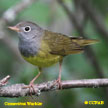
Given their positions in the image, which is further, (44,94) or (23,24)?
(44,94)

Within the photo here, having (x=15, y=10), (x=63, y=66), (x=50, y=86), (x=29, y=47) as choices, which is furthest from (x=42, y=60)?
(x=15, y=10)

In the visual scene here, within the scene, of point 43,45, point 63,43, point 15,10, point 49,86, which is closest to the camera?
point 49,86

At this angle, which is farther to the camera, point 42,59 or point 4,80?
point 42,59

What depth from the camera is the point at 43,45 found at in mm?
5461

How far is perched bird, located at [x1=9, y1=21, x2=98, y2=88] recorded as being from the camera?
514 centimetres

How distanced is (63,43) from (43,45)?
55 cm

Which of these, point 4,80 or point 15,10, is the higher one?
point 15,10

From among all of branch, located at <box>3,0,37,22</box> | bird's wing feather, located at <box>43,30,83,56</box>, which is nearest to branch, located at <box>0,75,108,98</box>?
bird's wing feather, located at <box>43,30,83,56</box>

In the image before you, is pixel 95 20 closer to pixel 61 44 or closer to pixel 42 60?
pixel 61 44

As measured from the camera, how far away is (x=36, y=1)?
22.6 feet

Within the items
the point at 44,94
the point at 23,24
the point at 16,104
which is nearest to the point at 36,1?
the point at 23,24

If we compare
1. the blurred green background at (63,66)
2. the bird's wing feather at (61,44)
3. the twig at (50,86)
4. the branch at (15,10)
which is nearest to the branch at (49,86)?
the twig at (50,86)

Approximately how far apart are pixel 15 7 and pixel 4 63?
1550mm

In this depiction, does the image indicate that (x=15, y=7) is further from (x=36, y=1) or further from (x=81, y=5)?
(x=81, y=5)
